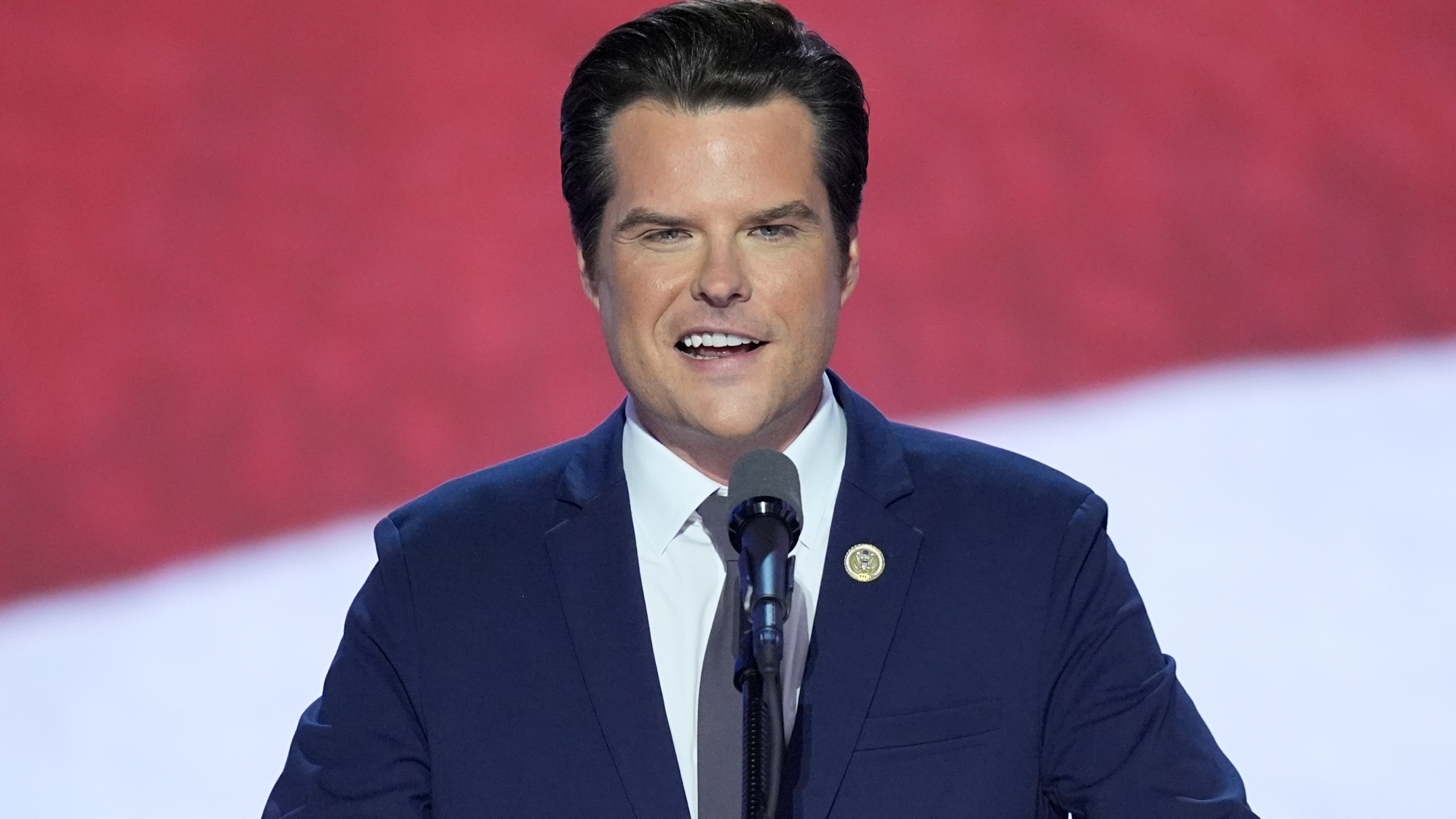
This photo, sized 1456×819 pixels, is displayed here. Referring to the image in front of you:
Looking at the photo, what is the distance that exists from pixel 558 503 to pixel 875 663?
1.37 feet

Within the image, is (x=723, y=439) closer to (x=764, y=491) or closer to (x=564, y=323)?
(x=764, y=491)

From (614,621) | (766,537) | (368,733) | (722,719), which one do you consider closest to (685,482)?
(614,621)

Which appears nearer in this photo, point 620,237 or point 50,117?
point 620,237

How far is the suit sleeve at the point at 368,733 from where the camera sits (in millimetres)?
1648

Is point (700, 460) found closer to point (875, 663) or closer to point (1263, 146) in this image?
point (875, 663)

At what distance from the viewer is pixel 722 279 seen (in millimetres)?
1641

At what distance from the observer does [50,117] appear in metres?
2.42

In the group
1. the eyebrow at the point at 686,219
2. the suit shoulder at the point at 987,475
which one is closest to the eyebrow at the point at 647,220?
the eyebrow at the point at 686,219

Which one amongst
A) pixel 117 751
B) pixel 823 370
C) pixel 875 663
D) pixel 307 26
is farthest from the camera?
pixel 307 26

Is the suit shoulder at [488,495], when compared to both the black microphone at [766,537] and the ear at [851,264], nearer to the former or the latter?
the ear at [851,264]

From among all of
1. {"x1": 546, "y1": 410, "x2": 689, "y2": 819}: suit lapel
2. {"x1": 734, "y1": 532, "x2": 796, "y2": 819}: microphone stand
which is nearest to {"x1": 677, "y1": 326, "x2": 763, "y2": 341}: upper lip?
{"x1": 546, "y1": 410, "x2": 689, "y2": 819}: suit lapel

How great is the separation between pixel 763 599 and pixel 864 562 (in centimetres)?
51

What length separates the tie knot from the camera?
1763 millimetres

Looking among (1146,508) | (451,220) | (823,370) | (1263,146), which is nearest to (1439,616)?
(1146,508)
